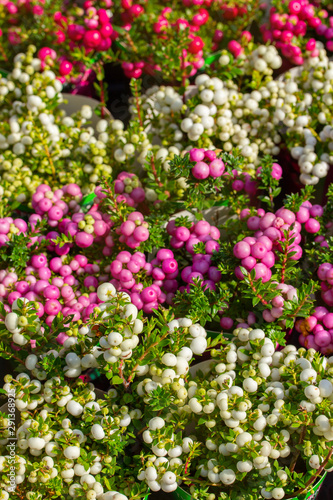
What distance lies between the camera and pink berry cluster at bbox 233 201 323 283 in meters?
1.30

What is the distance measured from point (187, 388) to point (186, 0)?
1.81 metres

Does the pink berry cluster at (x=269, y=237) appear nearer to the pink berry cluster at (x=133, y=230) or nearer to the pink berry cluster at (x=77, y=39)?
the pink berry cluster at (x=133, y=230)

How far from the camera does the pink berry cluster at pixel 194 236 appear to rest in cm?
150

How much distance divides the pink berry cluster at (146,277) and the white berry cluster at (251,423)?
272 millimetres

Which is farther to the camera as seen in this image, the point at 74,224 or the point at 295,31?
the point at 295,31

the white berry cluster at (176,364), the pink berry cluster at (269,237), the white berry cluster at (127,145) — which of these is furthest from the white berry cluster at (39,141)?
the white berry cluster at (176,364)

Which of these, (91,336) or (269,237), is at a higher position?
(269,237)

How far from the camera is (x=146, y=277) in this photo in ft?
4.99

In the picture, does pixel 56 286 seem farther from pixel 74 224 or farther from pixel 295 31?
pixel 295 31

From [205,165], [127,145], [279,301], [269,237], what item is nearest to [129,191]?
[127,145]

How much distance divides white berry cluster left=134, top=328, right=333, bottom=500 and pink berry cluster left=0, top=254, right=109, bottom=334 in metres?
0.43

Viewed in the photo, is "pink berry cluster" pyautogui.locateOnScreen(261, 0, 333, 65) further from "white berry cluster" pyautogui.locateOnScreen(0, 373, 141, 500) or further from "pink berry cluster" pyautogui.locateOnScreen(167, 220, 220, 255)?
"white berry cluster" pyautogui.locateOnScreen(0, 373, 141, 500)

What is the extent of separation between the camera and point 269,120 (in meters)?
1.89

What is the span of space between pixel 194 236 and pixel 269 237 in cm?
26
